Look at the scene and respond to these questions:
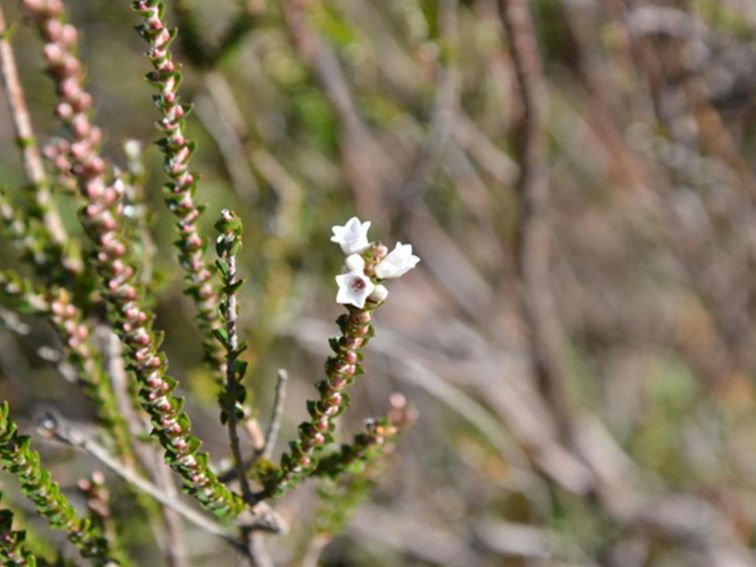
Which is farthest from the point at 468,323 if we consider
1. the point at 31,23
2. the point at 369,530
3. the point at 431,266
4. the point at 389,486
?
the point at 31,23

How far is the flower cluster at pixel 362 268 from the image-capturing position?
781mm

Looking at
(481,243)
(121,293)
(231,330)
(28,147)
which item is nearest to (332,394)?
(231,330)

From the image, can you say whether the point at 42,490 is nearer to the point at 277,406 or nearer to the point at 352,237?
the point at 277,406

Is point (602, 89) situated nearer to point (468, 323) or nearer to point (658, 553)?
point (468, 323)

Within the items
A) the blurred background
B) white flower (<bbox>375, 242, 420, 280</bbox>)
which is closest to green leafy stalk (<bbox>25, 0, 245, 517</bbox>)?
white flower (<bbox>375, 242, 420, 280</bbox>)

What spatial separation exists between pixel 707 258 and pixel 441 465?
101 centimetres

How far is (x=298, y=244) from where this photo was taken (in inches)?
81.9

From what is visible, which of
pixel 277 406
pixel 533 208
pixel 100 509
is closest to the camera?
pixel 277 406

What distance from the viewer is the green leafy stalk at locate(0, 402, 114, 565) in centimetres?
89

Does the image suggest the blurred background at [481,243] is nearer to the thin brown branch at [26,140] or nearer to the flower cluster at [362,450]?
the thin brown branch at [26,140]

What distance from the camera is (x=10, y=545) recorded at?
37.1 inches

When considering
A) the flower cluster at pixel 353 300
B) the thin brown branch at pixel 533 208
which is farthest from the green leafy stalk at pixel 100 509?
the thin brown branch at pixel 533 208

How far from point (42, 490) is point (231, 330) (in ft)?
0.98

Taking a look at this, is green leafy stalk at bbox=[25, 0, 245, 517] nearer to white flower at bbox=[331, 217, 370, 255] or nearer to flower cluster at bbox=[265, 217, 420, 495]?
flower cluster at bbox=[265, 217, 420, 495]
